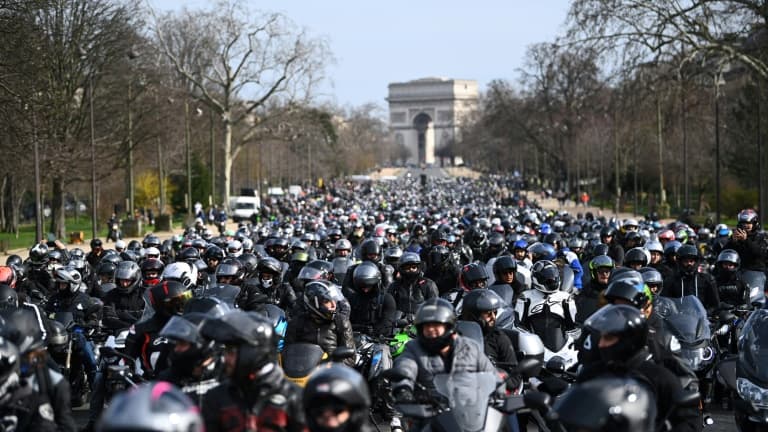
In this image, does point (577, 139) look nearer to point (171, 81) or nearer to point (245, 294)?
point (171, 81)

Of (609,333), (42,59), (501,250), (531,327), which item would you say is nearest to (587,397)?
(609,333)

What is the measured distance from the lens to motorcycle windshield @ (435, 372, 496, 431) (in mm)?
7215

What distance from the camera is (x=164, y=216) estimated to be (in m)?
61.3

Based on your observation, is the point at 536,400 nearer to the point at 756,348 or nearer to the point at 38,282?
the point at 756,348

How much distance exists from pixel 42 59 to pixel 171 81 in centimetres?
3584

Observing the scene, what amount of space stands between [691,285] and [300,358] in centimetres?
552

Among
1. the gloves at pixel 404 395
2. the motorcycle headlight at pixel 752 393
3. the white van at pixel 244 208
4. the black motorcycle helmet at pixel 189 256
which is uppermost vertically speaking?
the black motorcycle helmet at pixel 189 256

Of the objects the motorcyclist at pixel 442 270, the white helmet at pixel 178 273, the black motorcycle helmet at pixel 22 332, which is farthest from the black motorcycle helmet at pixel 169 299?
the motorcyclist at pixel 442 270

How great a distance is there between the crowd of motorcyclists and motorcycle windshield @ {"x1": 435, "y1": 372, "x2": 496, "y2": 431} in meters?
0.01

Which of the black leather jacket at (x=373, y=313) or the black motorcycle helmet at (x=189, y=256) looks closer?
the black leather jacket at (x=373, y=313)

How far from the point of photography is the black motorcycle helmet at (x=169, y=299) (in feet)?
32.3

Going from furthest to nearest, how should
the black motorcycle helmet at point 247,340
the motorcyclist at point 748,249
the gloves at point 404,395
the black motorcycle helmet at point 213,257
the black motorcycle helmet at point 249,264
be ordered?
the black motorcycle helmet at point 213,257 < the motorcyclist at point 748,249 < the black motorcycle helmet at point 249,264 < the gloves at point 404,395 < the black motorcycle helmet at point 247,340

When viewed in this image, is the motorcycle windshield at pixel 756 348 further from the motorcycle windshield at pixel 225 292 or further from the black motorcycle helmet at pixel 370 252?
the black motorcycle helmet at pixel 370 252

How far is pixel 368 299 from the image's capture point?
12805 mm
